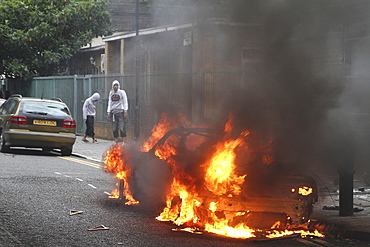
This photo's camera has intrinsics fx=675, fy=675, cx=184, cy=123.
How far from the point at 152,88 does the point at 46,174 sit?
6303 mm

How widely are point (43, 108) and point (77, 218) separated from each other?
884 cm

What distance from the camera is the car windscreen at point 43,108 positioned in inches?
631

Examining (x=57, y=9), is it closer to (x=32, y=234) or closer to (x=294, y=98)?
(x=294, y=98)

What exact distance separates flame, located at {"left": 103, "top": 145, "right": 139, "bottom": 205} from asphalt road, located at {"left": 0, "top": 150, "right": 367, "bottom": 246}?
17 cm

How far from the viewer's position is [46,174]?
12203 millimetres

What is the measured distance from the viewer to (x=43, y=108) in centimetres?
1623

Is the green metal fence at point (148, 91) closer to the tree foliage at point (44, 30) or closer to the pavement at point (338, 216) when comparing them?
the tree foliage at point (44, 30)

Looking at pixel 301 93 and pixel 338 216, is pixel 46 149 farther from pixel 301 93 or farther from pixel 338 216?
pixel 338 216

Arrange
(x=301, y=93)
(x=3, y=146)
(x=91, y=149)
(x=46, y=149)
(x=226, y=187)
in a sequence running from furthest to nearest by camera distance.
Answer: (x=91, y=149)
(x=46, y=149)
(x=3, y=146)
(x=301, y=93)
(x=226, y=187)

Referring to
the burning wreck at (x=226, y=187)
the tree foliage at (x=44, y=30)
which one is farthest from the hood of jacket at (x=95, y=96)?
the burning wreck at (x=226, y=187)

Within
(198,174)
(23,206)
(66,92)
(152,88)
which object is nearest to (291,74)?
(198,174)

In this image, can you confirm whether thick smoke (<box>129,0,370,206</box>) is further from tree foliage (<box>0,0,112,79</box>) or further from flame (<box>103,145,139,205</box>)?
tree foliage (<box>0,0,112,79</box>)

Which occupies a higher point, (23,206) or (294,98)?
(294,98)

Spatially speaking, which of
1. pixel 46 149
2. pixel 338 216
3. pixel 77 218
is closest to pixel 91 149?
pixel 46 149
